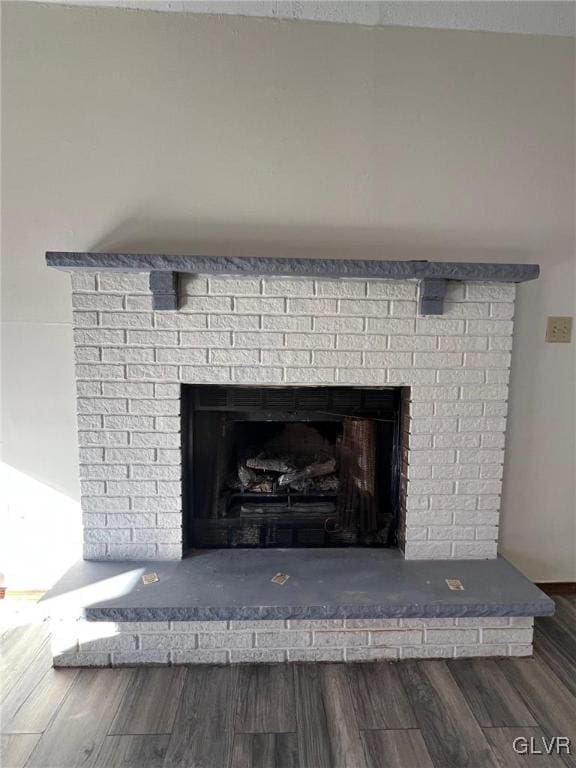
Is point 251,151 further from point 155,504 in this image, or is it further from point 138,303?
point 155,504

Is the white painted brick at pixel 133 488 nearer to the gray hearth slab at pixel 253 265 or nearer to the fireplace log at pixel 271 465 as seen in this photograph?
the fireplace log at pixel 271 465

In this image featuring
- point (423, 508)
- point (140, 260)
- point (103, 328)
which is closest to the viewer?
point (140, 260)

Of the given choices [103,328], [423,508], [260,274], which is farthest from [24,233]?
[423,508]

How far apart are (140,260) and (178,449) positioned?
0.72 m

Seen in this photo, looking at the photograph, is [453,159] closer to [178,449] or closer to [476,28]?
[476,28]

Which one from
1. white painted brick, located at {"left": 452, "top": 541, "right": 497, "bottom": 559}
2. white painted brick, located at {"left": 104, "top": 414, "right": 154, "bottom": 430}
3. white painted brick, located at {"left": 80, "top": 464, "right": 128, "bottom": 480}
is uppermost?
white painted brick, located at {"left": 104, "top": 414, "right": 154, "bottom": 430}

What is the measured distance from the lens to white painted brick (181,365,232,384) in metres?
1.72

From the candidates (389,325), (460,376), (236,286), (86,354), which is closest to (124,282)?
(86,354)

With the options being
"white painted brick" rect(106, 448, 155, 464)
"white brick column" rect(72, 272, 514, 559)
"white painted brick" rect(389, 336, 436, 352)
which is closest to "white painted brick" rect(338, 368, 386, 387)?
"white brick column" rect(72, 272, 514, 559)

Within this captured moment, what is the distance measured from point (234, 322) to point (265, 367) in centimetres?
21

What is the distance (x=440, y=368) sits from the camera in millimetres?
1753

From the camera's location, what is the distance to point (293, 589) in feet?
5.26

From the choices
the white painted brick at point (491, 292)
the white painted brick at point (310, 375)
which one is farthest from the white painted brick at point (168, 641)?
the white painted brick at point (491, 292)

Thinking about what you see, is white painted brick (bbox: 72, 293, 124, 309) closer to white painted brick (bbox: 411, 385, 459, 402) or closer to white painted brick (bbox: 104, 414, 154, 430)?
white painted brick (bbox: 104, 414, 154, 430)
